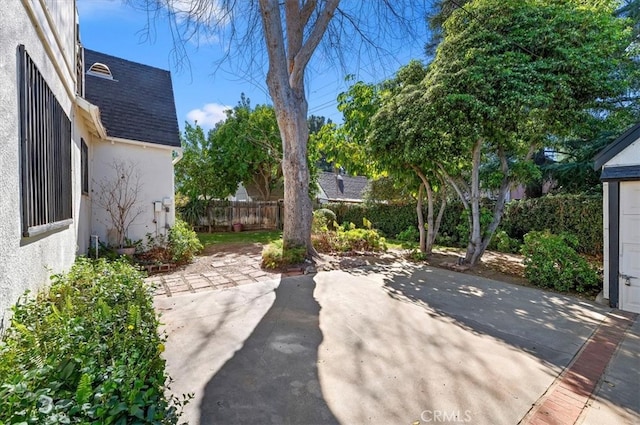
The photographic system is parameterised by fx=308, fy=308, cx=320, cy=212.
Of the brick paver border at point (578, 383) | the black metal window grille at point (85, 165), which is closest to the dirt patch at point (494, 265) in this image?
the brick paver border at point (578, 383)

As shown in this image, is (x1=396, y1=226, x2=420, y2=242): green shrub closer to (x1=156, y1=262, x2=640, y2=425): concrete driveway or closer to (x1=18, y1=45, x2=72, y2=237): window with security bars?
(x1=156, y1=262, x2=640, y2=425): concrete driveway

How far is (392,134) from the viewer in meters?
8.48

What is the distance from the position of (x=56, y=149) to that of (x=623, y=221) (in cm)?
872

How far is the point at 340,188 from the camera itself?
1067 inches

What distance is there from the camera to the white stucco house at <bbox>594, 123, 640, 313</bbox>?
5.02 meters

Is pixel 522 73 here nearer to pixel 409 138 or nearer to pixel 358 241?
pixel 409 138

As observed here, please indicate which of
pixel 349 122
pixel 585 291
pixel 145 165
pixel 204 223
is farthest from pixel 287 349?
pixel 204 223

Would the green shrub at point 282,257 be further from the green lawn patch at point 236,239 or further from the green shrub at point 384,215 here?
the green shrub at point 384,215

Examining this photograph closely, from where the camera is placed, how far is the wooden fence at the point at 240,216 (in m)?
17.0

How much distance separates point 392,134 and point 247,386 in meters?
7.28

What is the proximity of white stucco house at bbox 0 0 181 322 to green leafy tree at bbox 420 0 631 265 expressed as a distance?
281 inches

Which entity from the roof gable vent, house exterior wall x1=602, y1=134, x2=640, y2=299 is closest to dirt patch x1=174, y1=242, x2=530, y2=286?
house exterior wall x1=602, y1=134, x2=640, y2=299

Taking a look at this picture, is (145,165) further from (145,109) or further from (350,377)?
(350,377)

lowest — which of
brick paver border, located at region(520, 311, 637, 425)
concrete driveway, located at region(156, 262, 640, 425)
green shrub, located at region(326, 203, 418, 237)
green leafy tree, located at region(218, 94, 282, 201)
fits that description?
brick paver border, located at region(520, 311, 637, 425)
